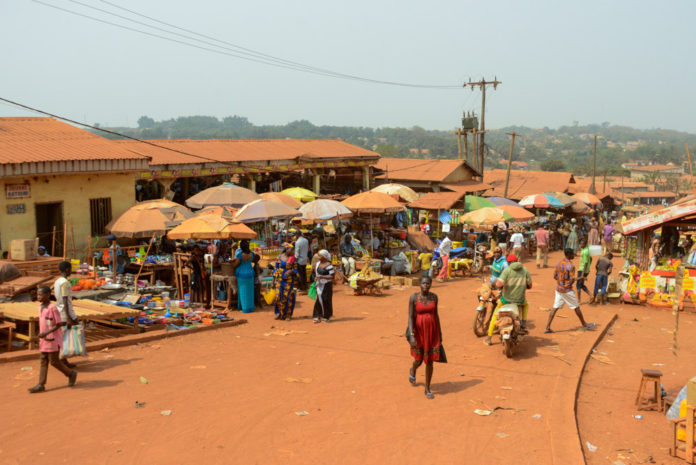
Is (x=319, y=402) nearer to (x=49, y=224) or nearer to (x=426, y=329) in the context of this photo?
(x=426, y=329)

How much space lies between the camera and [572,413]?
834 centimetres

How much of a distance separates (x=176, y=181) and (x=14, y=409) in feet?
61.8

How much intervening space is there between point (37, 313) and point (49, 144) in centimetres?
965

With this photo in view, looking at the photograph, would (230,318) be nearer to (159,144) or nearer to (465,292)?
(465,292)

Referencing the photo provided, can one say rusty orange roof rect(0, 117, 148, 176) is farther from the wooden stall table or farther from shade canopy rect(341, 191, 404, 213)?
shade canopy rect(341, 191, 404, 213)

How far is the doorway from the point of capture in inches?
700

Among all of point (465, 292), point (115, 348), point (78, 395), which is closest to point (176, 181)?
point (465, 292)

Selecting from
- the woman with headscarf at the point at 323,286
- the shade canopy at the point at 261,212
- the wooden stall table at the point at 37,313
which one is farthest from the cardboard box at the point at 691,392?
the shade canopy at the point at 261,212

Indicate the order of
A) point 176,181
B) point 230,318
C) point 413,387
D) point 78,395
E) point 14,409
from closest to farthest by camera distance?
point 14,409 < point 78,395 < point 413,387 < point 230,318 < point 176,181

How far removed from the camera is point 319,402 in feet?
28.3

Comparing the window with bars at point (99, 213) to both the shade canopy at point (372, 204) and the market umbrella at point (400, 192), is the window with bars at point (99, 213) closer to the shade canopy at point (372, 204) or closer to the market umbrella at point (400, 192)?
the shade canopy at point (372, 204)

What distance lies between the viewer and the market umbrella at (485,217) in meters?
22.7

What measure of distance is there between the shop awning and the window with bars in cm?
1432

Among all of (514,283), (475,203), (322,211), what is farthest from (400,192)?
(514,283)
